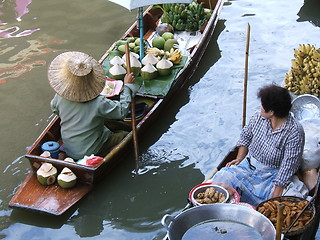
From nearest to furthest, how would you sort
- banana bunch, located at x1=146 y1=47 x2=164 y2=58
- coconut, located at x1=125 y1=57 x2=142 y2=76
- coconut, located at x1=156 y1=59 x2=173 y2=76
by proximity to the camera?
coconut, located at x1=125 y1=57 x2=142 y2=76 < coconut, located at x1=156 y1=59 x2=173 y2=76 < banana bunch, located at x1=146 y1=47 x2=164 y2=58

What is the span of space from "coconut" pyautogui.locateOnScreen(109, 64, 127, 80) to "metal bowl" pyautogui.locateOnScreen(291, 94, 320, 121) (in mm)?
2157

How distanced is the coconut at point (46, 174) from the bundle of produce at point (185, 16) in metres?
3.71

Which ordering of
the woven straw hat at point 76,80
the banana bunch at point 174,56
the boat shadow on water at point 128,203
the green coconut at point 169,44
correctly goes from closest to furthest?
the boat shadow on water at point 128,203
the woven straw hat at point 76,80
the banana bunch at point 174,56
the green coconut at point 169,44

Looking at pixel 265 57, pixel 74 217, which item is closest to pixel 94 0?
pixel 265 57

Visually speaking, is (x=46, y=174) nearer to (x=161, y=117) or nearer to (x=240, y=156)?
(x=240, y=156)

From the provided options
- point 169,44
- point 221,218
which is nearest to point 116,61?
point 169,44

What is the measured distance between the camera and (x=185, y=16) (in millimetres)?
8102

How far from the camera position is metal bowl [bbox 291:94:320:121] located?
523 cm

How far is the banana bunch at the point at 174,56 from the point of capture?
678 centimetres

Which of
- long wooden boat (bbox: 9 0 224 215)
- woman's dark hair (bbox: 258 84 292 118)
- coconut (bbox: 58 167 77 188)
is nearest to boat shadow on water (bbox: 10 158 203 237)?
long wooden boat (bbox: 9 0 224 215)

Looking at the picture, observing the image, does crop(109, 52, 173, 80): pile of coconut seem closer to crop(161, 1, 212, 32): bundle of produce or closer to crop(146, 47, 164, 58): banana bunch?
crop(146, 47, 164, 58): banana bunch

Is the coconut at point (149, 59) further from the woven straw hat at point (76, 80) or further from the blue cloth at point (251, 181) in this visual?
the blue cloth at point (251, 181)

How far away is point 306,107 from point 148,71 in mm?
2060

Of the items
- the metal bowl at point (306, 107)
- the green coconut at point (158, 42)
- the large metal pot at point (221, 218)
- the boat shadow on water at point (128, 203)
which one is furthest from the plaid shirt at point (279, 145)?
the green coconut at point (158, 42)
